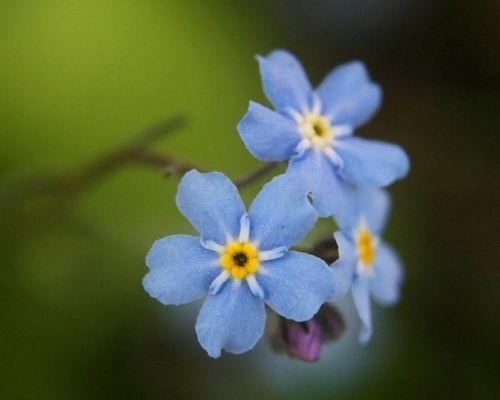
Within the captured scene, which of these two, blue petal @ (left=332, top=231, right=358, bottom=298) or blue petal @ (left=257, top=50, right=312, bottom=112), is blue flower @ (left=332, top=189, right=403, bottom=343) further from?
blue petal @ (left=257, top=50, right=312, bottom=112)

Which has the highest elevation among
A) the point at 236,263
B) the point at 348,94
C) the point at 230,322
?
the point at 348,94

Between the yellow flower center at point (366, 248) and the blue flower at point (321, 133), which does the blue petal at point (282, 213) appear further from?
the yellow flower center at point (366, 248)

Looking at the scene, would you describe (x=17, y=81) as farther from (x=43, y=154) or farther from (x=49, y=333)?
(x=49, y=333)

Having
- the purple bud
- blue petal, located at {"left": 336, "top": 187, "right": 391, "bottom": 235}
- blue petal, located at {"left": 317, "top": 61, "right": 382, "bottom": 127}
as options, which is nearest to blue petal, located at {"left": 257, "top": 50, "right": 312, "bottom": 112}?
blue petal, located at {"left": 317, "top": 61, "right": 382, "bottom": 127}

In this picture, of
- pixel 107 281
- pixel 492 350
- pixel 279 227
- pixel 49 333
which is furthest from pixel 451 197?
pixel 279 227

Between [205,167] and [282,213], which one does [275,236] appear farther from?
[205,167]

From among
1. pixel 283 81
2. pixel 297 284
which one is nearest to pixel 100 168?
pixel 283 81

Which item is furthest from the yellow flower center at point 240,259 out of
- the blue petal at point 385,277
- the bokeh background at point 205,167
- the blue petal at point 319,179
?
the bokeh background at point 205,167
